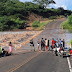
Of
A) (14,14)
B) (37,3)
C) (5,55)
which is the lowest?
(5,55)

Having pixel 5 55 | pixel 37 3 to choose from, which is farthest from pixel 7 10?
pixel 5 55

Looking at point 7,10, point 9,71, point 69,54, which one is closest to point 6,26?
point 7,10

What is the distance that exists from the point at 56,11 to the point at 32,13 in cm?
2049

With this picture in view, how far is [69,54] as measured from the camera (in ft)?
50.9

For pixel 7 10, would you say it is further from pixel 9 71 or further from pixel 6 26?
pixel 9 71

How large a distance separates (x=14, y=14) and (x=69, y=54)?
6262cm

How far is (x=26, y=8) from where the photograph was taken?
86.4 metres

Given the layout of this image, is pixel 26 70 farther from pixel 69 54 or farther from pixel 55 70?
pixel 69 54

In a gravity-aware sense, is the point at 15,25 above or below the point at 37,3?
below

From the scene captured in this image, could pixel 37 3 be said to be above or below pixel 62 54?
above

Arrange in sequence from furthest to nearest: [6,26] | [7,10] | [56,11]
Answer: [56,11] < [7,10] < [6,26]

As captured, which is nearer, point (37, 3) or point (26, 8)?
point (26, 8)

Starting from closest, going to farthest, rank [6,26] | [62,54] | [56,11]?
[62,54] → [6,26] → [56,11]

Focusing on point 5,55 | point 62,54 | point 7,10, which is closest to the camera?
point 62,54
